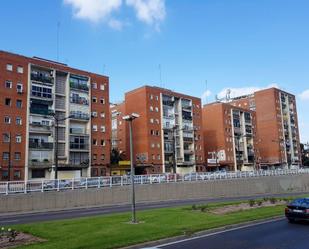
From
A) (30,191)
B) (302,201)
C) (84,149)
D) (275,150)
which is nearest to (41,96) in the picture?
(84,149)

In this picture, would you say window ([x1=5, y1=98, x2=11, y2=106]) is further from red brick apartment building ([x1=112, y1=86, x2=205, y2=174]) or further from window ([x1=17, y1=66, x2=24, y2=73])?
red brick apartment building ([x1=112, y1=86, x2=205, y2=174])

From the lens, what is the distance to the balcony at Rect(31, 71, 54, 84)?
60.6m

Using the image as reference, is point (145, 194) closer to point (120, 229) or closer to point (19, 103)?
point (120, 229)

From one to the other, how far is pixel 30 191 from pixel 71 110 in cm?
3631

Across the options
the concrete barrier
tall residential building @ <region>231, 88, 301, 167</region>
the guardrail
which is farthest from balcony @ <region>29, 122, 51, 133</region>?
tall residential building @ <region>231, 88, 301, 167</region>

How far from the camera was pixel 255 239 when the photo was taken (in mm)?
13305

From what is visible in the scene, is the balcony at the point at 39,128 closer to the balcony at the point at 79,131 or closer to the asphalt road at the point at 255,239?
the balcony at the point at 79,131

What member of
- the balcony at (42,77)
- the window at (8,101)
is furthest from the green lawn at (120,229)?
the balcony at (42,77)

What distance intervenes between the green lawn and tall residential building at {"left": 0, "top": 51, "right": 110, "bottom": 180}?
137 feet

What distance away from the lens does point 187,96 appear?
8950 cm

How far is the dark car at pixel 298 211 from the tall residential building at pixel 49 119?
44.0m

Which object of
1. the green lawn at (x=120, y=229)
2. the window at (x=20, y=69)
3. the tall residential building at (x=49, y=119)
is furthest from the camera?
the window at (x=20, y=69)

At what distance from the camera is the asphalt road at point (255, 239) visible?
39.4 feet

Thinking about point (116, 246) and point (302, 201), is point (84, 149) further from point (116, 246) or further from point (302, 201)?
point (116, 246)
